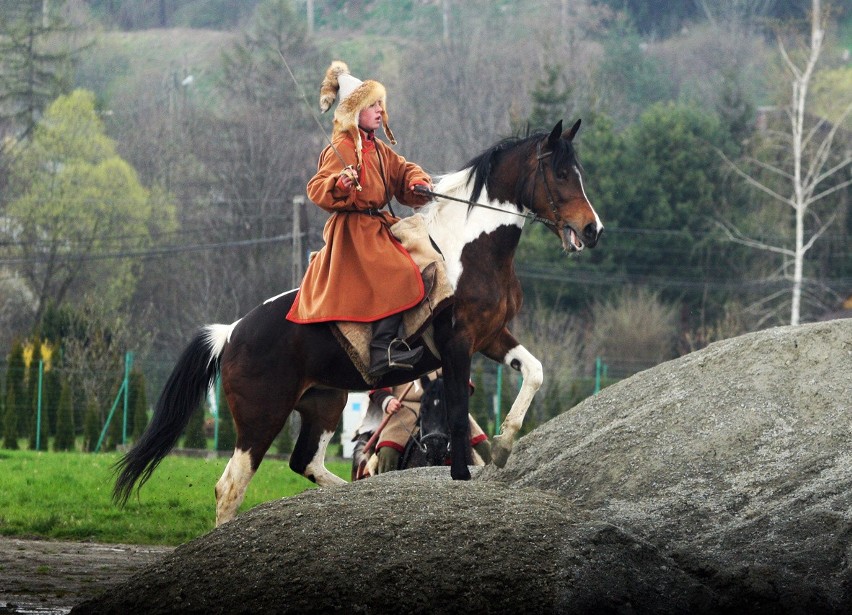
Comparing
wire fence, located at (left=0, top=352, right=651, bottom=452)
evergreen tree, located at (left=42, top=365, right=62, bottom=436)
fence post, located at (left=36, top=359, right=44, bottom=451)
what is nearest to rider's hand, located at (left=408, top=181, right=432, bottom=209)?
wire fence, located at (left=0, top=352, right=651, bottom=452)

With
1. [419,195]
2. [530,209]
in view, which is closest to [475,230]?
[530,209]

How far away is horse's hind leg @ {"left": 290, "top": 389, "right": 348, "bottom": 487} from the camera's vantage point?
1012 cm

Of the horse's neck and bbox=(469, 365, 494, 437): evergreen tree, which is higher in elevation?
the horse's neck

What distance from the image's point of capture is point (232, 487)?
9.67 metres

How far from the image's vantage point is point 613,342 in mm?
41969

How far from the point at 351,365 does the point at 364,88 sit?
181 centimetres

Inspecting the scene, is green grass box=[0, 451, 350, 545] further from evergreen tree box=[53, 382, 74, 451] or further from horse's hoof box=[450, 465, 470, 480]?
evergreen tree box=[53, 382, 74, 451]

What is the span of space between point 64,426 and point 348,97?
15430mm

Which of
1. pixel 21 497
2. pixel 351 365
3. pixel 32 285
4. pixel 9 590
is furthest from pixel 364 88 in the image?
pixel 32 285

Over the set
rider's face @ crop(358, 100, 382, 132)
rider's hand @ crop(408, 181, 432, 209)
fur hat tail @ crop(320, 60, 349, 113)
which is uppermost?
fur hat tail @ crop(320, 60, 349, 113)

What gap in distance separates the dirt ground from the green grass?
0.50 metres

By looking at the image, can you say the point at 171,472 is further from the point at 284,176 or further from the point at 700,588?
the point at 284,176

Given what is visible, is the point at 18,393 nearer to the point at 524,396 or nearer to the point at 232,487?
the point at 232,487

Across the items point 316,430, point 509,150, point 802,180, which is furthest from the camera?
point 802,180
